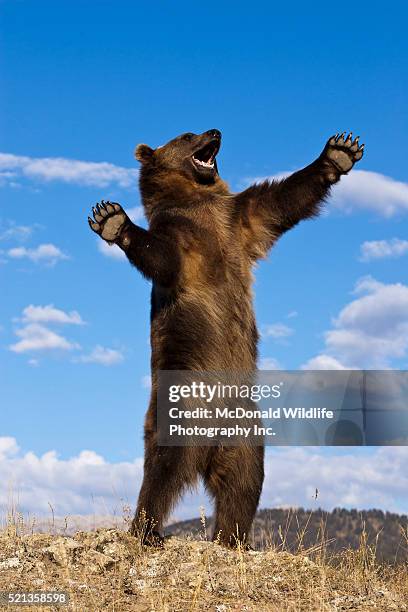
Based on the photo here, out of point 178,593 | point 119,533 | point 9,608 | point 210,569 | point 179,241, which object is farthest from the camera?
point 179,241

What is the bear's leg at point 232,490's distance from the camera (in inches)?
367

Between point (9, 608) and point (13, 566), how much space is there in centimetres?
110

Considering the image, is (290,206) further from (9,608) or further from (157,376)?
(9,608)

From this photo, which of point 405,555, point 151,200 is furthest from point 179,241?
point 405,555

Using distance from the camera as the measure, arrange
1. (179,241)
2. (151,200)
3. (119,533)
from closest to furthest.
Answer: (119,533) < (179,241) < (151,200)

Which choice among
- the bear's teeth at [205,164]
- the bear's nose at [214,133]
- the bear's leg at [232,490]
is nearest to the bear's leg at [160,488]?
the bear's leg at [232,490]

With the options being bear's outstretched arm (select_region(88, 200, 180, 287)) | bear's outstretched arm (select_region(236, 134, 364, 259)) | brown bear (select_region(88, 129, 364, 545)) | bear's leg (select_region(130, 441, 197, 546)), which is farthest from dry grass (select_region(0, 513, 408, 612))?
bear's outstretched arm (select_region(236, 134, 364, 259))

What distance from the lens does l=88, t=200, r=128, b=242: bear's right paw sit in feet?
29.7

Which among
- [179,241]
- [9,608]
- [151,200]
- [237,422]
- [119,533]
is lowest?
[9,608]

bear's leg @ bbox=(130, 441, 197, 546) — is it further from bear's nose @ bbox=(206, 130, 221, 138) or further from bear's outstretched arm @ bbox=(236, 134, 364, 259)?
bear's nose @ bbox=(206, 130, 221, 138)

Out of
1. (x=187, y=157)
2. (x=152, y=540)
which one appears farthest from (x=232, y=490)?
(x=187, y=157)

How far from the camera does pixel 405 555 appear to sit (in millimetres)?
10789

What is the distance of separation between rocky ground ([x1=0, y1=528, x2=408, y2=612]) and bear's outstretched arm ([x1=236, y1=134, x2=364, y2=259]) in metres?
3.32

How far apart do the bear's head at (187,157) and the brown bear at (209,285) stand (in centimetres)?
26
